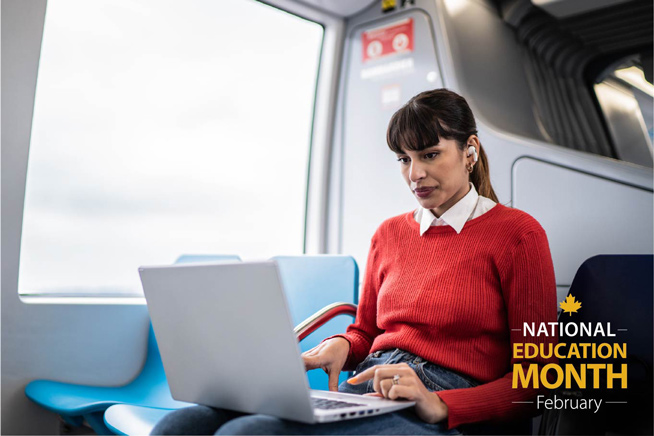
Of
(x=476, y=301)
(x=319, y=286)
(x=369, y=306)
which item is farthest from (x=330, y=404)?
(x=319, y=286)

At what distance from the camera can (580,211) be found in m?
2.02

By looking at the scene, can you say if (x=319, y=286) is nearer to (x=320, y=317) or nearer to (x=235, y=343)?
(x=320, y=317)

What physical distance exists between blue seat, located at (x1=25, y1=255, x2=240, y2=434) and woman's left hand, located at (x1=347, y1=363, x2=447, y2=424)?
1.11 m

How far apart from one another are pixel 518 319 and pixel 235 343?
0.61 meters

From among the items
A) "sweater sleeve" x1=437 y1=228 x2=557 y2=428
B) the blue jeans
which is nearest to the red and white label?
"sweater sleeve" x1=437 y1=228 x2=557 y2=428

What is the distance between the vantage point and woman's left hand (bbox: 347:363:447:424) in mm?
1020

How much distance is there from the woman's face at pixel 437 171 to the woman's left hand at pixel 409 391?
47cm

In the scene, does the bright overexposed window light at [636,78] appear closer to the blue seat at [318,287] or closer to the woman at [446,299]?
the woman at [446,299]

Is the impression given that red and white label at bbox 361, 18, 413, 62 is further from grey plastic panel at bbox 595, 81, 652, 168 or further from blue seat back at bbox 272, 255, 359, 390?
blue seat back at bbox 272, 255, 359, 390

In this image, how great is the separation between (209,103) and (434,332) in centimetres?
186

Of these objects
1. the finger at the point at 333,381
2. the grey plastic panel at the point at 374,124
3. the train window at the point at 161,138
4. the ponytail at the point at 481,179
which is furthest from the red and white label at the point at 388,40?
the finger at the point at 333,381

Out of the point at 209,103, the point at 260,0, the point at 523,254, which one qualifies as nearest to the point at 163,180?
the point at 209,103

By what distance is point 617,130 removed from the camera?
2.23 meters

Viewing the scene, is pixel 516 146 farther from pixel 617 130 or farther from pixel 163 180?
pixel 163 180
